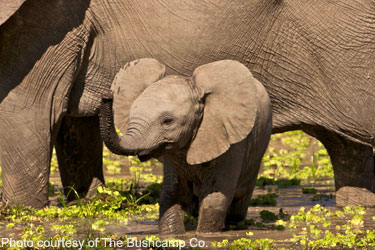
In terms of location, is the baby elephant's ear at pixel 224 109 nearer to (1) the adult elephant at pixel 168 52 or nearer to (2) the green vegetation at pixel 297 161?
(1) the adult elephant at pixel 168 52

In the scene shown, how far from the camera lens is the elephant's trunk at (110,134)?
6.52 metres

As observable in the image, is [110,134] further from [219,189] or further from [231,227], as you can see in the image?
[231,227]

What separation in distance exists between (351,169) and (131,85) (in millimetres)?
2673

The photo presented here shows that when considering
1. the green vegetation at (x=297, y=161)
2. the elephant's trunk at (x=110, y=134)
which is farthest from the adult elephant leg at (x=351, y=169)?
the elephant's trunk at (x=110, y=134)

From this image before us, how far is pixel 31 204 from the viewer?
8.60 metres

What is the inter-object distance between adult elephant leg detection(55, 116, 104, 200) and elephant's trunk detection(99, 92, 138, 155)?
2660mm

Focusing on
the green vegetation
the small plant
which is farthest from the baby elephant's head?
the green vegetation

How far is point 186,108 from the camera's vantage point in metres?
7.16

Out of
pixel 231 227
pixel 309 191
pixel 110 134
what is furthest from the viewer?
pixel 309 191

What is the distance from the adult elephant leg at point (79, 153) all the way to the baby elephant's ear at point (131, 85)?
2011mm

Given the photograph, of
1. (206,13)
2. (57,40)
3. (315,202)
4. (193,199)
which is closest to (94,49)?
(57,40)

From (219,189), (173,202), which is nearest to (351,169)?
(219,189)

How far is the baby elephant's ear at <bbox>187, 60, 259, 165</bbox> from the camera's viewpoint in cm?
732

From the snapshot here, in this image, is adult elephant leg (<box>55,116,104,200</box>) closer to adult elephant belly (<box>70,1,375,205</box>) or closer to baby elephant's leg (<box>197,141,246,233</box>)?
adult elephant belly (<box>70,1,375,205</box>)
